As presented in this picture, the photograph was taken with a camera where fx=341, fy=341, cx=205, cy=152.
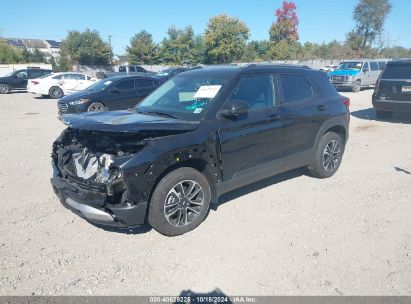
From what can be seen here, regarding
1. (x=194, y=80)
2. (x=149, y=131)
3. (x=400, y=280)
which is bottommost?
(x=400, y=280)

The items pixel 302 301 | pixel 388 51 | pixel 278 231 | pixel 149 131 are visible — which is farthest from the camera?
pixel 388 51

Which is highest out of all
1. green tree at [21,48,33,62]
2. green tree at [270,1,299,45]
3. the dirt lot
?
green tree at [270,1,299,45]

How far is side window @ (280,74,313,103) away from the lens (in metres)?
4.89

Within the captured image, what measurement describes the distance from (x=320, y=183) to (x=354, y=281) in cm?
258

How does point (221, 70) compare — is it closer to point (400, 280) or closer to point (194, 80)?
point (194, 80)

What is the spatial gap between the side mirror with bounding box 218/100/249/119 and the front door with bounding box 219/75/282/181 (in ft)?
0.20

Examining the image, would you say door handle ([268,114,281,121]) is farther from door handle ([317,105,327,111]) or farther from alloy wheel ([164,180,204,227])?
alloy wheel ([164,180,204,227])

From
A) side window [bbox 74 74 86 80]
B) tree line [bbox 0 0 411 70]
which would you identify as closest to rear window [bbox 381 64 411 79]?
side window [bbox 74 74 86 80]

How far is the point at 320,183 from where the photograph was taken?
552 centimetres

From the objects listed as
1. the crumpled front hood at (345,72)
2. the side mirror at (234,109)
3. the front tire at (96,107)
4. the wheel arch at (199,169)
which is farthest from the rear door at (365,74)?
the wheel arch at (199,169)

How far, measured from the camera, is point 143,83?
1311 centimetres

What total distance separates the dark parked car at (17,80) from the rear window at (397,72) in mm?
21128

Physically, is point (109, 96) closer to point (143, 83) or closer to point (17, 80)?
point (143, 83)

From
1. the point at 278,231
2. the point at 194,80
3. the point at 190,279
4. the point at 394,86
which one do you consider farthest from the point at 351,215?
the point at 394,86
